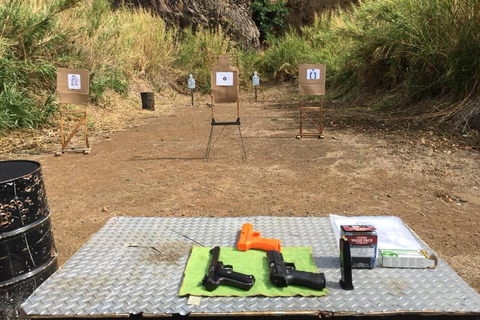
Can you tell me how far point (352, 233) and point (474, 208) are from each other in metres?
2.43

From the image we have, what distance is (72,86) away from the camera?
5.77 m

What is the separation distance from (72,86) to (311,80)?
371 cm

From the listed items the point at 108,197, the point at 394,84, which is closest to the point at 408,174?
the point at 108,197

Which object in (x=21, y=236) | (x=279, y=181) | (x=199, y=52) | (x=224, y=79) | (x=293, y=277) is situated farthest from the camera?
(x=199, y=52)

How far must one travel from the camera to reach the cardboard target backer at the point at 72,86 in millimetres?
5715

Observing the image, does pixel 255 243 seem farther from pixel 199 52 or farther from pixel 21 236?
pixel 199 52

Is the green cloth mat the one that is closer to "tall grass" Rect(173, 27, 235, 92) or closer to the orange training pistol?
the orange training pistol

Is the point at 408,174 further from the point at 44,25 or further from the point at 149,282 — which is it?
the point at 44,25

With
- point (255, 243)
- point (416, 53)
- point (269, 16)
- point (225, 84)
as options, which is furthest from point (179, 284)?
point (269, 16)

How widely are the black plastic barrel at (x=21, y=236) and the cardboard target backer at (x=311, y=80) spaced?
506cm

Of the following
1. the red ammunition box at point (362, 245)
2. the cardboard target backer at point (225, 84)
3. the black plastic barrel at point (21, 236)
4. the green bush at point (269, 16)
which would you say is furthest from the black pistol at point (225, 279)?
the green bush at point (269, 16)

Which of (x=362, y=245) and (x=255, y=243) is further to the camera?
(x=255, y=243)

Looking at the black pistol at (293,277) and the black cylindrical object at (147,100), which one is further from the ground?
the black cylindrical object at (147,100)

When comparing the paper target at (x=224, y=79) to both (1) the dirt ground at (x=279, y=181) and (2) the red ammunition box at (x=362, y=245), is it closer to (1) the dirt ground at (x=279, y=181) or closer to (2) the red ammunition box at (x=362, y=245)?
(1) the dirt ground at (x=279, y=181)
